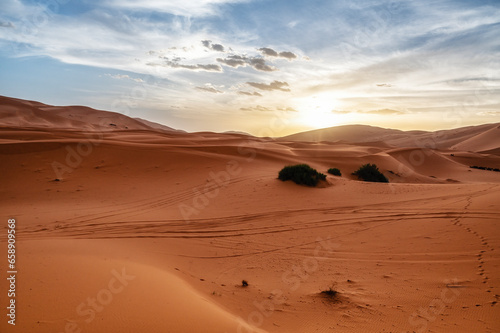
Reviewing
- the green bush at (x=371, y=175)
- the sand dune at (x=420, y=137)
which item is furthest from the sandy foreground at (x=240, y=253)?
the sand dune at (x=420, y=137)

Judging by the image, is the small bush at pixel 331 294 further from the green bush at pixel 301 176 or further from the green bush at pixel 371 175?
the green bush at pixel 371 175

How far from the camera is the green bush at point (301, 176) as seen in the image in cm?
1095

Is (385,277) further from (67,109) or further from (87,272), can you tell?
(67,109)

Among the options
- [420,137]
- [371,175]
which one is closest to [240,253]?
[371,175]

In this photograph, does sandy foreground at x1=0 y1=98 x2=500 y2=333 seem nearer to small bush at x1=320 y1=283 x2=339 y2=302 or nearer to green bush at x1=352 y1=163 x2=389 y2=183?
small bush at x1=320 y1=283 x2=339 y2=302

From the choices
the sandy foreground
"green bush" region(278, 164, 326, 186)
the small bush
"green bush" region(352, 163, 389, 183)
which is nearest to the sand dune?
"green bush" region(352, 163, 389, 183)

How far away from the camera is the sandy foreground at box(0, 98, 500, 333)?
2955 mm

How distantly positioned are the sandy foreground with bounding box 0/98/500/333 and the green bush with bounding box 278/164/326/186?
0.51 metres

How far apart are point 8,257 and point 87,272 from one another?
143cm

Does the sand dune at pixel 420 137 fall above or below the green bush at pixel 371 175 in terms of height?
above

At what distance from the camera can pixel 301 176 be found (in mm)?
11109

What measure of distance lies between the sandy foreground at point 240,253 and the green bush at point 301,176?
509 millimetres

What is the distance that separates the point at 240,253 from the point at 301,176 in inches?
244

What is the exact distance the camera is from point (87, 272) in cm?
353
